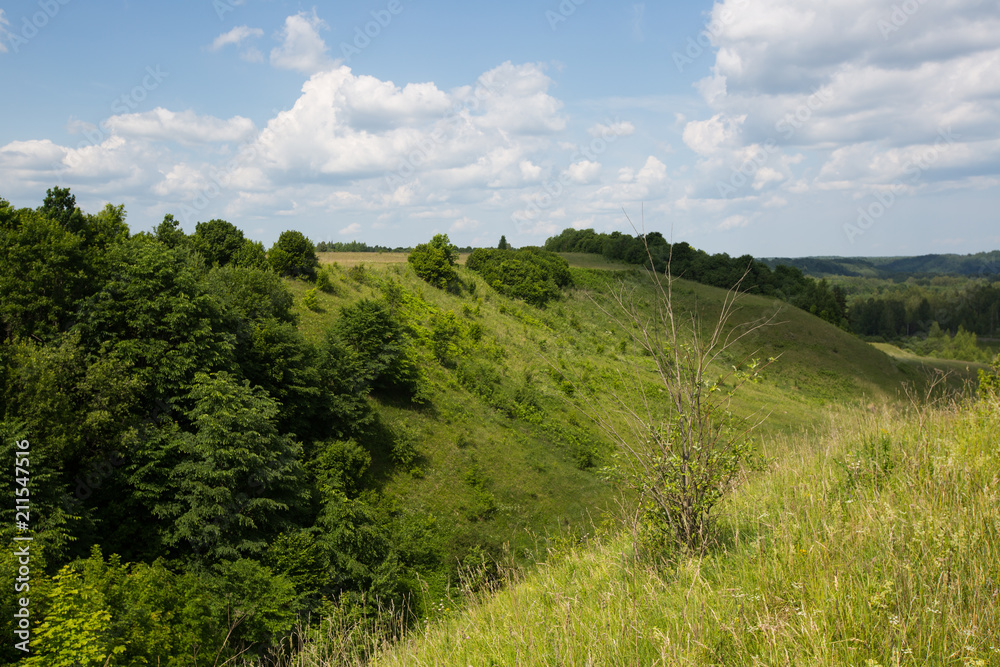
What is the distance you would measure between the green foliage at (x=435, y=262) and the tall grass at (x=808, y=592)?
143ft

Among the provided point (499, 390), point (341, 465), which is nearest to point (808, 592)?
point (341, 465)

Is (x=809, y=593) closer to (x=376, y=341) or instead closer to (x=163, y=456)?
(x=163, y=456)

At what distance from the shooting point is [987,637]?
2.44 meters

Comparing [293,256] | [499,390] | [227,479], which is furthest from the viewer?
[293,256]

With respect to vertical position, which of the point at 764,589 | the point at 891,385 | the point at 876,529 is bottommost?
the point at 891,385

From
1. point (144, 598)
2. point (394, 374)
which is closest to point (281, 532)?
point (144, 598)

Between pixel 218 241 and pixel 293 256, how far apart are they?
15.5ft

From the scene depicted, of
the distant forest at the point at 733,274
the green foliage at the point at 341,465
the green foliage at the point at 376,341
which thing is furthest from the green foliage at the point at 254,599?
the distant forest at the point at 733,274

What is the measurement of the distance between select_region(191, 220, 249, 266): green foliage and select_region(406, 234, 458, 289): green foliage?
52.2ft

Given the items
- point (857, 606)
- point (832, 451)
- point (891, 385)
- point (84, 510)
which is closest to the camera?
point (857, 606)

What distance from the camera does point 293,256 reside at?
3747 centimetres

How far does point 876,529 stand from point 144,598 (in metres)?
13.5

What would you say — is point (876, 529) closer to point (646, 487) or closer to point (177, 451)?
point (646, 487)

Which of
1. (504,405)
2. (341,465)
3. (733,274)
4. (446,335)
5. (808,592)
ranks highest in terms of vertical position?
(733,274)
